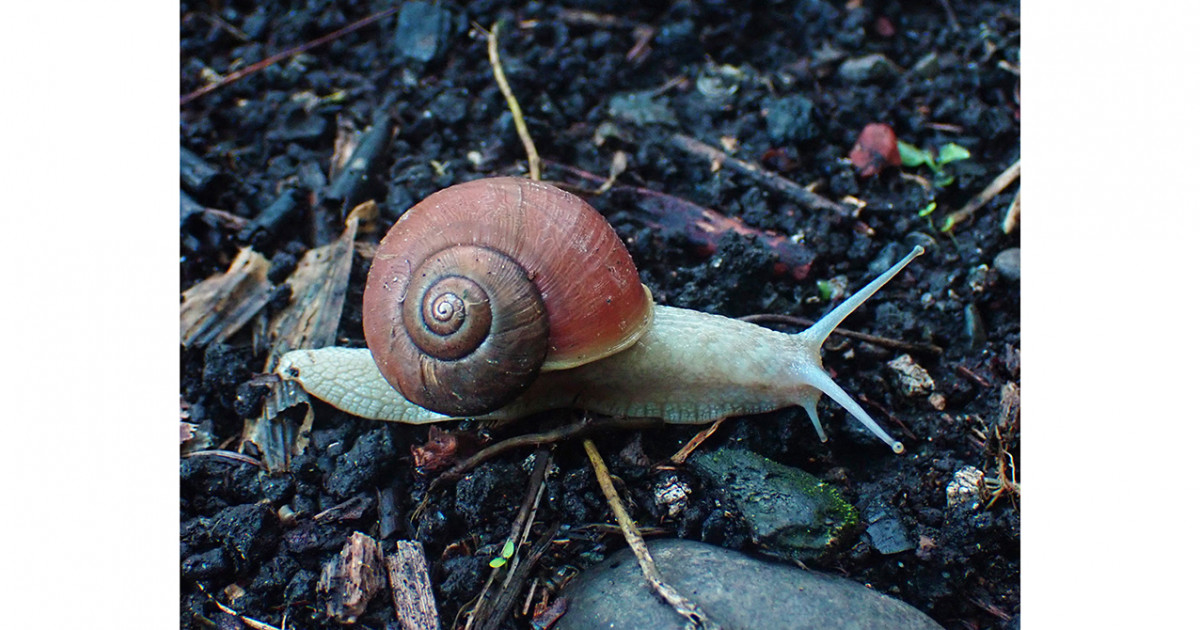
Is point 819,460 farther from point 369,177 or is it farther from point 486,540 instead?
point 369,177

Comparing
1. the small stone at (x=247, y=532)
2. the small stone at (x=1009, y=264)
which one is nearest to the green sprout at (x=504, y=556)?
the small stone at (x=247, y=532)

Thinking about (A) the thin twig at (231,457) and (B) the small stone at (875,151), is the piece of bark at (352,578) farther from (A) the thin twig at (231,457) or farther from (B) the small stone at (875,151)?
(B) the small stone at (875,151)

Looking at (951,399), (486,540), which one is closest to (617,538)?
(486,540)

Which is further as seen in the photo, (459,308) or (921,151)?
(921,151)

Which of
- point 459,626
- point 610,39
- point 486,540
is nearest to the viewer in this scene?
point 459,626

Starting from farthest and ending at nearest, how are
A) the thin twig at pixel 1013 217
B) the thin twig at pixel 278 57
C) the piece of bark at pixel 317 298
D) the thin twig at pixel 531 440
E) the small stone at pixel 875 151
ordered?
the thin twig at pixel 278 57 → the small stone at pixel 875 151 → the thin twig at pixel 1013 217 → the piece of bark at pixel 317 298 → the thin twig at pixel 531 440
